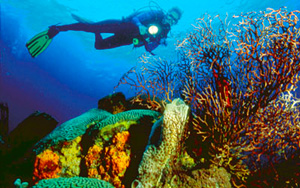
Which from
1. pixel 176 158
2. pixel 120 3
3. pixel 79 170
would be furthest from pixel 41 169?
pixel 120 3

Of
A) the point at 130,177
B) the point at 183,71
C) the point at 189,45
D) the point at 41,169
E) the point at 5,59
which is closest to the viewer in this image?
the point at 130,177

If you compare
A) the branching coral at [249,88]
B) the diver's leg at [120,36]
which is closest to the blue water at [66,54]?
the diver's leg at [120,36]

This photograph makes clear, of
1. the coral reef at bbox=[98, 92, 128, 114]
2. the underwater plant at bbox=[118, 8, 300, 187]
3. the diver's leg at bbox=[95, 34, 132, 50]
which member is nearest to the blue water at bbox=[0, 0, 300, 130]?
the diver's leg at bbox=[95, 34, 132, 50]

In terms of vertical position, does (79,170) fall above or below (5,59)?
below

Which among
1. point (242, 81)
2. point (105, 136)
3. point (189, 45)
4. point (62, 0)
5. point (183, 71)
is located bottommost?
point (105, 136)

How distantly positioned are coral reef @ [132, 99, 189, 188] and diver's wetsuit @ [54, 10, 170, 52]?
4785 millimetres

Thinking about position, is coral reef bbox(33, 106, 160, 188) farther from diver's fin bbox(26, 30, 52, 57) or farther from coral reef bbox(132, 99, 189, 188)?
diver's fin bbox(26, 30, 52, 57)

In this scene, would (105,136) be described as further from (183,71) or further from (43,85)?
(43,85)

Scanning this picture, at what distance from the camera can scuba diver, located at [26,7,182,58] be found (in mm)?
6767

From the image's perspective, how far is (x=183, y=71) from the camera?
413cm

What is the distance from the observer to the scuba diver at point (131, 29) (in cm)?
677

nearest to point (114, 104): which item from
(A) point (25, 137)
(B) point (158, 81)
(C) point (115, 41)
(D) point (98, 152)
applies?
(B) point (158, 81)

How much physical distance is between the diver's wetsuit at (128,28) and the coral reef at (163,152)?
479 cm

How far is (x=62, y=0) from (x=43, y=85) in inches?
1500
